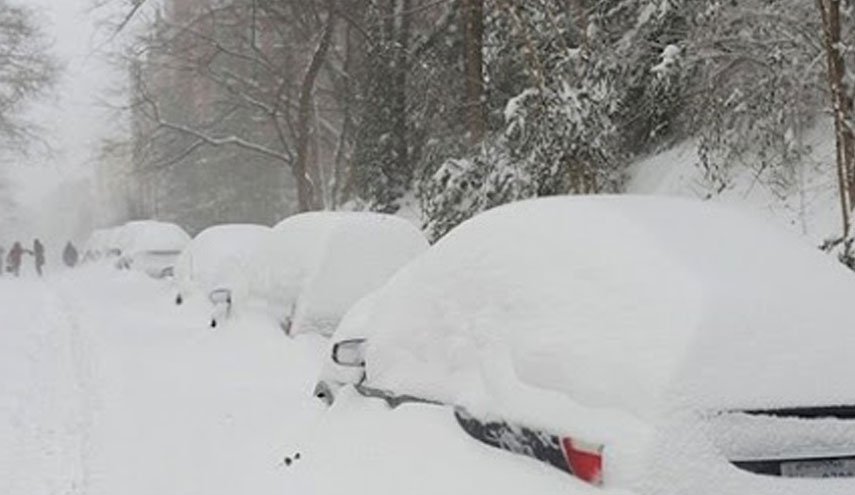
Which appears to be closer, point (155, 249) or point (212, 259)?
point (212, 259)

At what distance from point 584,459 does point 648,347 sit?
1.44ft

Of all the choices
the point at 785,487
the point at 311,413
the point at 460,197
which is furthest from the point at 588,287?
the point at 460,197

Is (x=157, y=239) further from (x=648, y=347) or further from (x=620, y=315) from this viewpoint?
(x=648, y=347)

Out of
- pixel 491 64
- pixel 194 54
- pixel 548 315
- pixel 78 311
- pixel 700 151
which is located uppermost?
pixel 194 54

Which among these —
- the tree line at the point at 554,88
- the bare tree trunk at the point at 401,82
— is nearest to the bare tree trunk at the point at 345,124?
the tree line at the point at 554,88

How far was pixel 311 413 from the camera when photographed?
23.0ft

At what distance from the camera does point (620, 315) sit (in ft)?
11.6

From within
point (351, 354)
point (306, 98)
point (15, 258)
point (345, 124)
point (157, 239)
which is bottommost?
point (15, 258)

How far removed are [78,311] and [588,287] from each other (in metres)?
16.3

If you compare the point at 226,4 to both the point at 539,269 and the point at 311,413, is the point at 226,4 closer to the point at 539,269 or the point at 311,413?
the point at 311,413

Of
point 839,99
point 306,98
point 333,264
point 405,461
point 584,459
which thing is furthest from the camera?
point 306,98

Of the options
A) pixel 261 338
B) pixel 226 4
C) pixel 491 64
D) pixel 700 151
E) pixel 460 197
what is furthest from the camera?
pixel 226 4

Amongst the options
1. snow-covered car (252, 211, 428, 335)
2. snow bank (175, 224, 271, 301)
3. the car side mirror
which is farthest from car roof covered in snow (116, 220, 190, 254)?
the car side mirror

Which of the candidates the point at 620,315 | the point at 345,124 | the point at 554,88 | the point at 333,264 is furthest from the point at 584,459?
the point at 345,124
